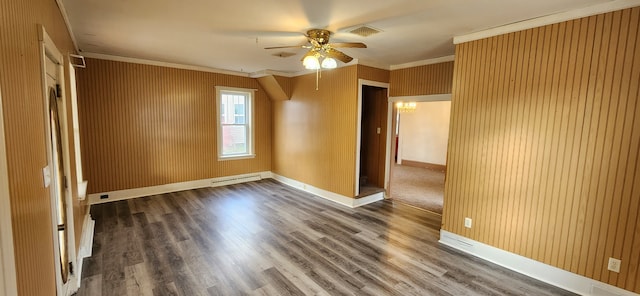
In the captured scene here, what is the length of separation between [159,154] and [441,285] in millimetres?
5147

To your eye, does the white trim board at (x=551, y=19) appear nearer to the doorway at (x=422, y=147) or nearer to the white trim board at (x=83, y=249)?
the doorway at (x=422, y=147)

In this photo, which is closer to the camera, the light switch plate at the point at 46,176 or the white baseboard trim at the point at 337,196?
the light switch plate at the point at 46,176

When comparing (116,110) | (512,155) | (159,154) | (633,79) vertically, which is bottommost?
(159,154)

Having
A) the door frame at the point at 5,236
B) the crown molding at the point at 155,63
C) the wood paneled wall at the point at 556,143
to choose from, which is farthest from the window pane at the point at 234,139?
the door frame at the point at 5,236

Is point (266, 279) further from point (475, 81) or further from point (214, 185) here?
point (214, 185)

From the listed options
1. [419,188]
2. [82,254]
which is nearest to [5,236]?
[82,254]

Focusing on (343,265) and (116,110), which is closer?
(343,265)

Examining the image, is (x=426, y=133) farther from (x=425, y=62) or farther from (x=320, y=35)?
(x=320, y=35)

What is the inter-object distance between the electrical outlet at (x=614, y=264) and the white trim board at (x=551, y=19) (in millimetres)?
2086

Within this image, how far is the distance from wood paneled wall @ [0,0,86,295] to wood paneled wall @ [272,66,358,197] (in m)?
3.72

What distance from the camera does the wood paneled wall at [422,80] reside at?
4.20 meters

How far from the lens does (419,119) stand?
29.6 ft

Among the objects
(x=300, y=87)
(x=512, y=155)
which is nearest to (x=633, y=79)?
(x=512, y=155)

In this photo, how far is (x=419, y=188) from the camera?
6.18 metres
